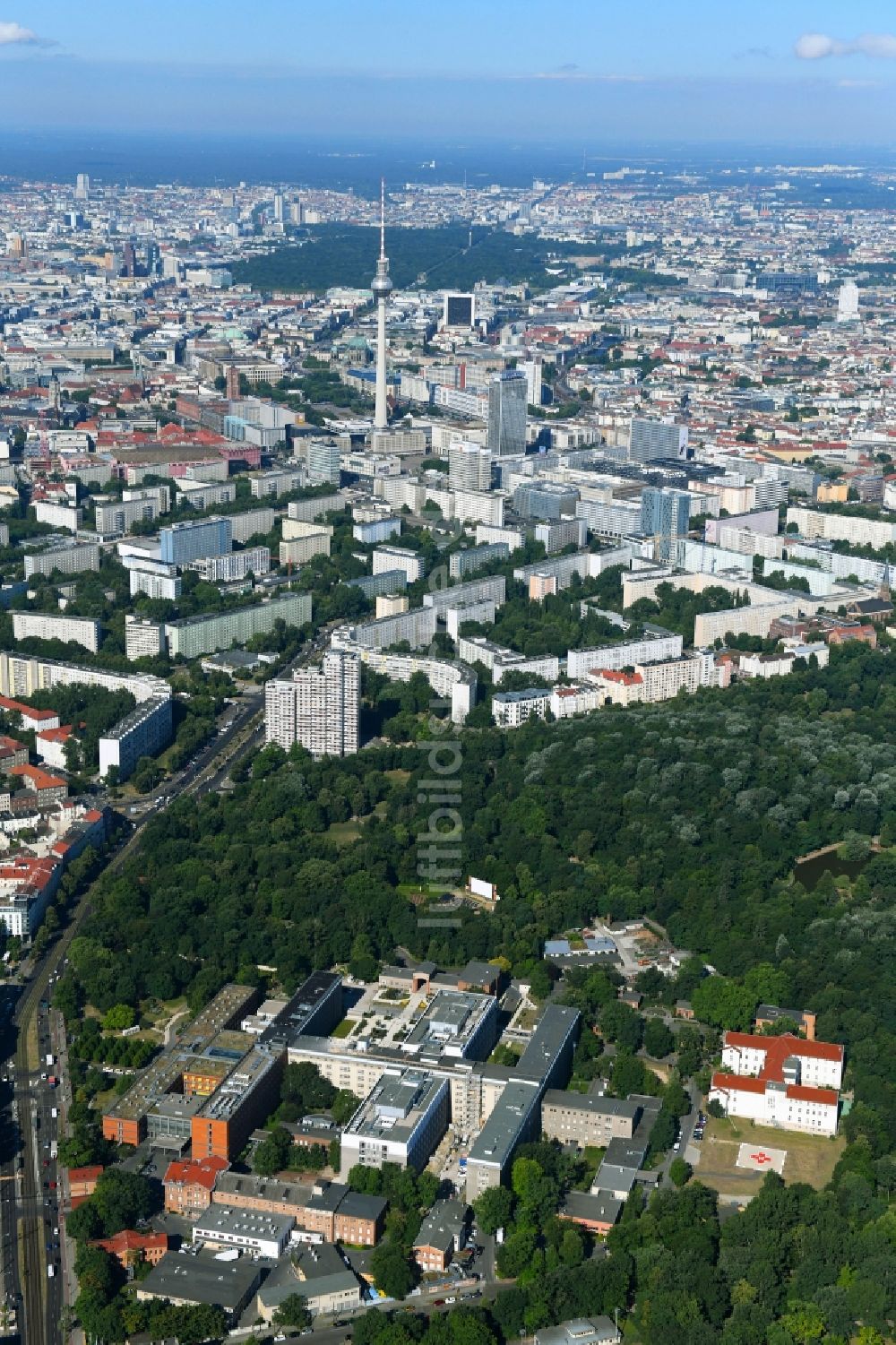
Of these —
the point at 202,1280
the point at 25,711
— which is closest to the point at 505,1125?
the point at 202,1280

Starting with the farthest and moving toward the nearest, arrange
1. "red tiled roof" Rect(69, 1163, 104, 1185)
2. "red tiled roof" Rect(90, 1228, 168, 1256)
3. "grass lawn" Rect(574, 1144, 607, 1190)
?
1. "grass lawn" Rect(574, 1144, 607, 1190)
2. "red tiled roof" Rect(69, 1163, 104, 1185)
3. "red tiled roof" Rect(90, 1228, 168, 1256)

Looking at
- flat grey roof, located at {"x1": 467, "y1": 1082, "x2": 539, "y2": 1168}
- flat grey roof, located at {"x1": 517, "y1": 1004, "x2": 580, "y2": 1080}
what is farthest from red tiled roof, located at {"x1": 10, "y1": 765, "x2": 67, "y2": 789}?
flat grey roof, located at {"x1": 467, "y1": 1082, "x2": 539, "y2": 1168}

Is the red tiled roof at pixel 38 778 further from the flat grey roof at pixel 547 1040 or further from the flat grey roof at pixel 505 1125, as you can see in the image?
the flat grey roof at pixel 505 1125

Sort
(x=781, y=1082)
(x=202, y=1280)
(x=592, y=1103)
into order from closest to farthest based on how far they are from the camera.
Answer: (x=202, y=1280) → (x=592, y=1103) → (x=781, y=1082)

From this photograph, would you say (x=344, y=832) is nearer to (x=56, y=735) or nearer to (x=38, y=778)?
(x=38, y=778)

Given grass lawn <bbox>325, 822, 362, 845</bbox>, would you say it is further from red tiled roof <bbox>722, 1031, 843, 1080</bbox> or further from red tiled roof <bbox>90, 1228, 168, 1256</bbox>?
red tiled roof <bbox>90, 1228, 168, 1256</bbox>

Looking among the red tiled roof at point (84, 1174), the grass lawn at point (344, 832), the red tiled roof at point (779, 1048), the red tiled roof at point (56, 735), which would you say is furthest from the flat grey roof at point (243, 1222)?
the red tiled roof at point (56, 735)
